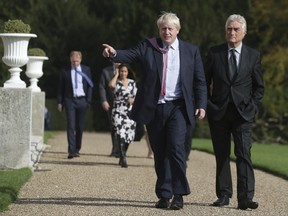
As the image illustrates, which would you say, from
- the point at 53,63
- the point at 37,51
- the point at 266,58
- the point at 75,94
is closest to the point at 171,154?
the point at 75,94

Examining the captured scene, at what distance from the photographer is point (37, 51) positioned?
19672mm

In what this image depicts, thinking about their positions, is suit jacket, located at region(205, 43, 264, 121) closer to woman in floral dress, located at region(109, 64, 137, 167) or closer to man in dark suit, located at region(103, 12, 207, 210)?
man in dark suit, located at region(103, 12, 207, 210)

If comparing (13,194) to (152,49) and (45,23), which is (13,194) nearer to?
(152,49)

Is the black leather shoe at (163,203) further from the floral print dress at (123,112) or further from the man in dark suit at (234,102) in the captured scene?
the floral print dress at (123,112)

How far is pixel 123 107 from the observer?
608 inches

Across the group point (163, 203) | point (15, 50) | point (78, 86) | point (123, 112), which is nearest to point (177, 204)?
point (163, 203)

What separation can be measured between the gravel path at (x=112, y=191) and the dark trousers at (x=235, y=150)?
0.23 meters

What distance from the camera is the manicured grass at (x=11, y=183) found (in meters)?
9.46

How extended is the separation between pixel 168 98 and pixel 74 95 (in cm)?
728

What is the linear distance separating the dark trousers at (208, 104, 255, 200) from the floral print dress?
17.4ft

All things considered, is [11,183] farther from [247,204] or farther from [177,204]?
[247,204]

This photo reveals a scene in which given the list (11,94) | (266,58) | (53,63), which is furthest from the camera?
(53,63)

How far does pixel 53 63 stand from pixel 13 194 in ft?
94.3

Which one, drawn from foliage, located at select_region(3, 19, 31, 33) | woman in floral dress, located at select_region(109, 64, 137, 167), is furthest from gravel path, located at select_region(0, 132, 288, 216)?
foliage, located at select_region(3, 19, 31, 33)
